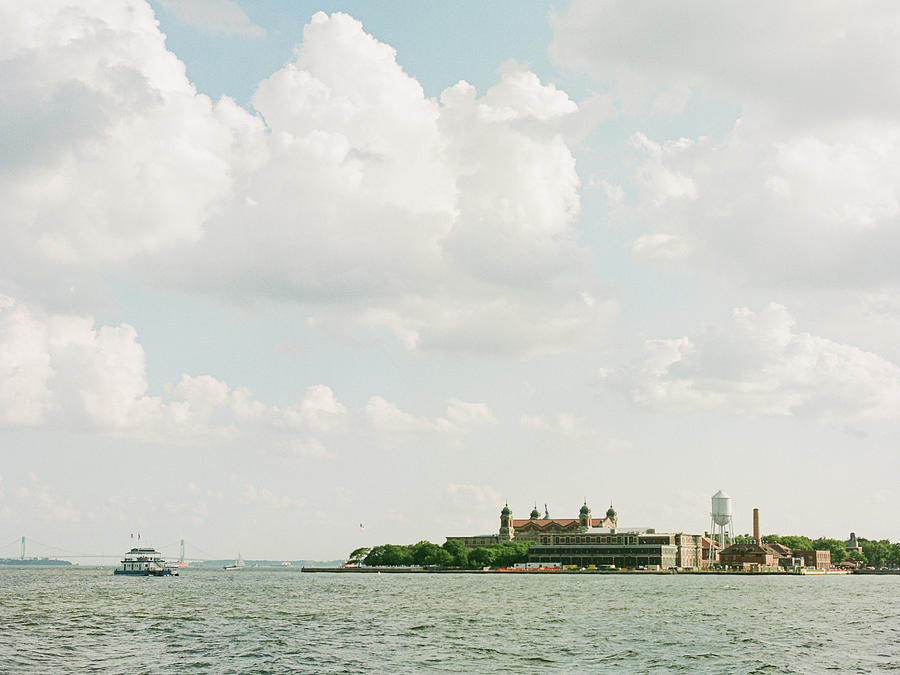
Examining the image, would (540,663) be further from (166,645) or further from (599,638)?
(166,645)

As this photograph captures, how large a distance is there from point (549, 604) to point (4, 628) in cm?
5961

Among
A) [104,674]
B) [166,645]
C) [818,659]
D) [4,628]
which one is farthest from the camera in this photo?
[4,628]

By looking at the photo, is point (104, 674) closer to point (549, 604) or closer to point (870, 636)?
point (870, 636)

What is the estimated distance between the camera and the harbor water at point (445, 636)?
57.7 metres

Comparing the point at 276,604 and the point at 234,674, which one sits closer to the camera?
the point at 234,674

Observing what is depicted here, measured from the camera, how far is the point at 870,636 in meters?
75.6

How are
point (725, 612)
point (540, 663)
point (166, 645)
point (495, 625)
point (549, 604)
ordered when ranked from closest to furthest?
1. point (540, 663)
2. point (166, 645)
3. point (495, 625)
4. point (725, 612)
5. point (549, 604)

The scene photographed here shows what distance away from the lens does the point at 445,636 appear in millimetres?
73000

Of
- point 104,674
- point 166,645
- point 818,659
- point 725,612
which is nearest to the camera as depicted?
point 104,674

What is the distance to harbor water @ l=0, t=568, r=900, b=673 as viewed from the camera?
5766cm

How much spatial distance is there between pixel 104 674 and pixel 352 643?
19.9 meters

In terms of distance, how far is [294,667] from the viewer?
5581 cm

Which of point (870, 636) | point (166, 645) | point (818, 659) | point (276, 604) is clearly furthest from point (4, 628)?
point (870, 636)

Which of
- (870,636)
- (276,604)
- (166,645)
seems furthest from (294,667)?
(276,604)
